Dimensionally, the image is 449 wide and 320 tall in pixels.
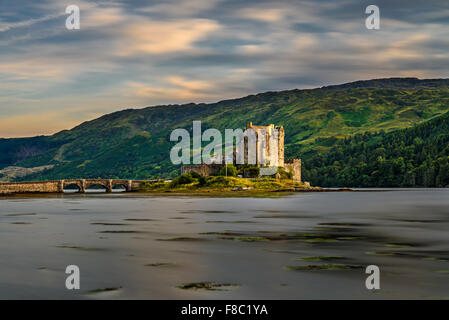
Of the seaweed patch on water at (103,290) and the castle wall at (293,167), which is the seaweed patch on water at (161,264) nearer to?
the seaweed patch on water at (103,290)

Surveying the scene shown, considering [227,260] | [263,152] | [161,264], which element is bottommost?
[227,260]

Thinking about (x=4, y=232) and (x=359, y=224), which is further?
(x=359, y=224)

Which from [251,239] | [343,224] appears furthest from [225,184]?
[251,239]

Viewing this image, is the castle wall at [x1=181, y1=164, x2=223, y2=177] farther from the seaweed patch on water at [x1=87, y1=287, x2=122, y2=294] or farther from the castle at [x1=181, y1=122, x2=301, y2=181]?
the seaweed patch on water at [x1=87, y1=287, x2=122, y2=294]

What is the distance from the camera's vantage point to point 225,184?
166250 millimetres

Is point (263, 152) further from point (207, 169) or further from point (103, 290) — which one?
point (103, 290)

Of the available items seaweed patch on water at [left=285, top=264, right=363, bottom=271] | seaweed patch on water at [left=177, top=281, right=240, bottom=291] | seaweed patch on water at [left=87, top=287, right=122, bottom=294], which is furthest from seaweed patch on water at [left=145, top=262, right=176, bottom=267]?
seaweed patch on water at [left=285, top=264, right=363, bottom=271]

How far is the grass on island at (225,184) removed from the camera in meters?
165
